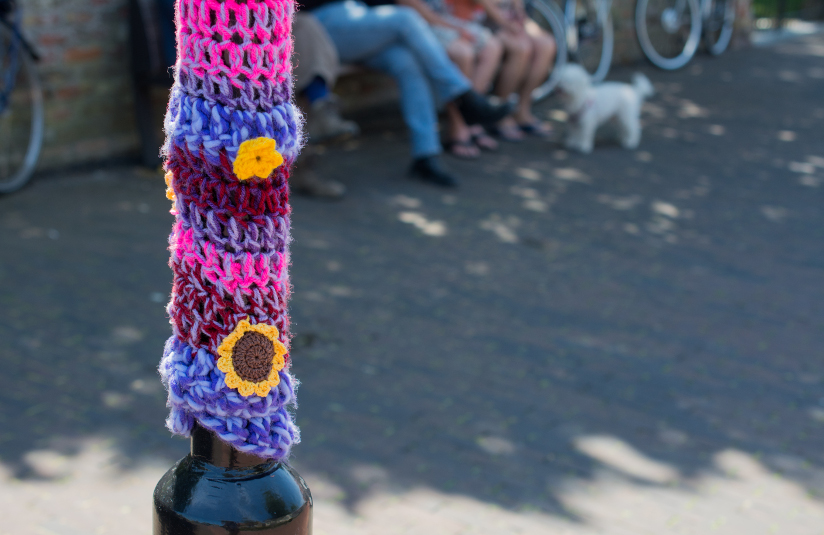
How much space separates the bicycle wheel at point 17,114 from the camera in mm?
5285

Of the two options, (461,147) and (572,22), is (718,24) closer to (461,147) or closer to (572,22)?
(572,22)

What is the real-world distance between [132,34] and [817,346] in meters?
4.58

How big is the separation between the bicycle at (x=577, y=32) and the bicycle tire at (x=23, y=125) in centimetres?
503

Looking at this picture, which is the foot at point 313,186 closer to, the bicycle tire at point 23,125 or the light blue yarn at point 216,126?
the bicycle tire at point 23,125

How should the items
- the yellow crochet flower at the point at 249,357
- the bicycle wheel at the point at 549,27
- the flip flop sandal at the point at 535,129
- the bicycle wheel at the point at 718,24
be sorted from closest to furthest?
the yellow crochet flower at the point at 249,357 < the flip flop sandal at the point at 535,129 < the bicycle wheel at the point at 549,27 < the bicycle wheel at the point at 718,24

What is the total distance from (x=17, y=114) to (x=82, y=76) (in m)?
0.53

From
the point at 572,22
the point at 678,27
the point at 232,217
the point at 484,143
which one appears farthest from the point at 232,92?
the point at 678,27

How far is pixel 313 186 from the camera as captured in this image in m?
5.86

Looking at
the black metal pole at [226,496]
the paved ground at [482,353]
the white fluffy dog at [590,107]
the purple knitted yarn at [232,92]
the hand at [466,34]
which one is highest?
the purple knitted yarn at [232,92]

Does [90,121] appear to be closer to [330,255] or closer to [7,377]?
[330,255]

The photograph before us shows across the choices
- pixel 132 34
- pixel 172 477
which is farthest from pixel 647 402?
pixel 132 34

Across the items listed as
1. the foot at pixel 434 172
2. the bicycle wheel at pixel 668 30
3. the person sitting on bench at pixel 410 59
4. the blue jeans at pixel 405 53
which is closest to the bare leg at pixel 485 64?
the person sitting on bench at pixel 410 59

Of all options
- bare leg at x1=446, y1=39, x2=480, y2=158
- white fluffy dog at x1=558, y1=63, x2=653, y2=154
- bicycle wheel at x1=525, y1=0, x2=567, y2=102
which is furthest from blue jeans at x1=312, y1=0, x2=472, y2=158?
bicycle wheel at x1=525, y1=0, x2=567, y2=102

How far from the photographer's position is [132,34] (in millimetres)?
5906
